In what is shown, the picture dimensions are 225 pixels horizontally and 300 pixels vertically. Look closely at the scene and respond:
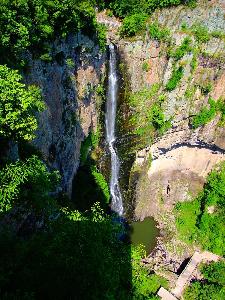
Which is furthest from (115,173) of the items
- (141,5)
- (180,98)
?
(141,5)

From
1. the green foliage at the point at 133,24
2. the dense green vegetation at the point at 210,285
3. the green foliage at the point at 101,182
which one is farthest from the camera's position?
the green foliage at the point at 101,182

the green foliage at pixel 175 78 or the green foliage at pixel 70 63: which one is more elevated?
the green foliage at pixel 70 63

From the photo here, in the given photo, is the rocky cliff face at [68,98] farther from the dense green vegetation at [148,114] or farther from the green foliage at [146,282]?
the green foliage at [146,282]

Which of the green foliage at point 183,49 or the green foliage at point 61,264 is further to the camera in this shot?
the green foliage at point 183,49

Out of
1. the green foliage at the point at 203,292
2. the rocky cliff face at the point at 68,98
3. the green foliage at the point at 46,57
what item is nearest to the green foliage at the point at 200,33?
the rocky cliff face at the point at 68,98

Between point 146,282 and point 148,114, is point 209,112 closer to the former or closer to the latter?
point 148,114

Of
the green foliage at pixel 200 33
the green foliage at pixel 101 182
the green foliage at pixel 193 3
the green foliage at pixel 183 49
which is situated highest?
the green foliage at pixel 193 3
